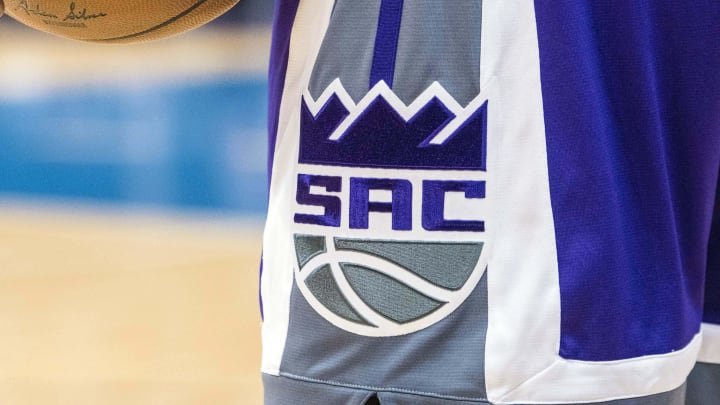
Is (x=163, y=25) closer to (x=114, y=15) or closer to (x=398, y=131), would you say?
(x=114, y=15)

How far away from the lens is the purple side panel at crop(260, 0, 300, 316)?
0.66 m

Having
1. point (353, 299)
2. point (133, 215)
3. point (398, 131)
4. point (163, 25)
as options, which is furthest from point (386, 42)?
point (133, 215)

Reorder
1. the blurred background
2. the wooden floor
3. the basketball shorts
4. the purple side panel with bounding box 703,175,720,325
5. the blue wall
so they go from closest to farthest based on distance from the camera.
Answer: the basketball shorts
the purple side panel with bounding box 703,175,720,325
the wooden floor
the blurred background
the blue wall

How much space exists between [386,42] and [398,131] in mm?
59

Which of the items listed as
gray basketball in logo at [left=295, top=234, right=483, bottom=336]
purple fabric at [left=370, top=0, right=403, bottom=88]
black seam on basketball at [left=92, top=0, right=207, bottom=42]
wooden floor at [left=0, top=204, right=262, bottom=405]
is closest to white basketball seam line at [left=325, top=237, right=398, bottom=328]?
gray basketball in logo at [left=295, top=234, right=483, bottom=336]

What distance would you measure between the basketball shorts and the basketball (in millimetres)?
212

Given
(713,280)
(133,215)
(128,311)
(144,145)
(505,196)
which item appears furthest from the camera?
(144,145)

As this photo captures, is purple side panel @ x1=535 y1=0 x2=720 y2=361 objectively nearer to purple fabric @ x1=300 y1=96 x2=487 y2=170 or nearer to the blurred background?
purple fabric @ x1=300 y1=96 x2=487 y2=170

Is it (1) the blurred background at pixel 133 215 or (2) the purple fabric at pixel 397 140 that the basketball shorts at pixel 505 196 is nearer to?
(2) the purple fabric at pixel 397 140

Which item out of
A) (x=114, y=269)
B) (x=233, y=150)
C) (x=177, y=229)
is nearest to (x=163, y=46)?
(x=233, y=150)

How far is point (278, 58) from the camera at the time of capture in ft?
2.20

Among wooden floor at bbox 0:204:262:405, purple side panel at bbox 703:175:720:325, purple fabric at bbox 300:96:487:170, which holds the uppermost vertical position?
purple fabric at bbox 300:96:487:170

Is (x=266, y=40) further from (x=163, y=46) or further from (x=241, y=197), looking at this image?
(x=241, y=197)

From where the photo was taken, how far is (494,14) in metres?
0.60
